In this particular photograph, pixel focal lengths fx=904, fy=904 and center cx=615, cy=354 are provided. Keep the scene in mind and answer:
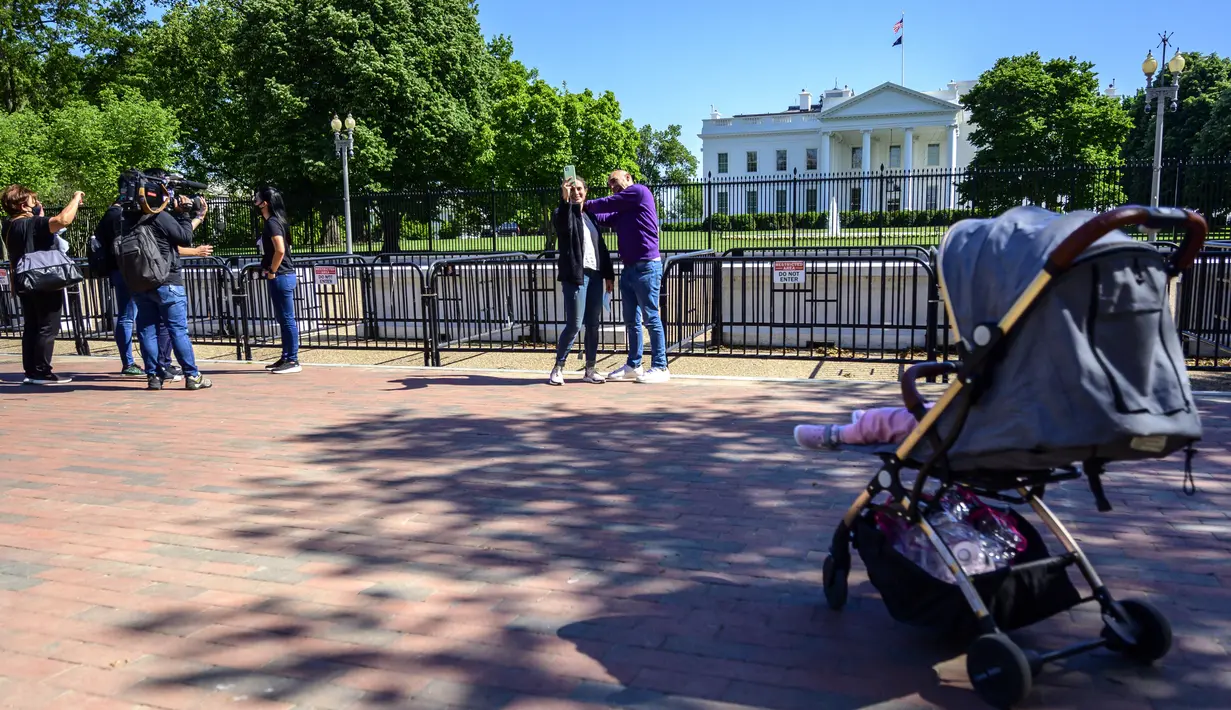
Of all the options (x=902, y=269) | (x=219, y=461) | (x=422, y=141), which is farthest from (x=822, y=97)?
(x=219, y=461)

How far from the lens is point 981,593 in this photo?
9.92ft

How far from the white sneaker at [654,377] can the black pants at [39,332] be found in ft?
20.0

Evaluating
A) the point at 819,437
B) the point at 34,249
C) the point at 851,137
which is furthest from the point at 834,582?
the point at 851,137

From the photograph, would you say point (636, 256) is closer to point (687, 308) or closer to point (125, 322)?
point (687, 308)

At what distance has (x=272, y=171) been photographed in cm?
3725

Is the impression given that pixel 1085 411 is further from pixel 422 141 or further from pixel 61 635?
pixel 422 141

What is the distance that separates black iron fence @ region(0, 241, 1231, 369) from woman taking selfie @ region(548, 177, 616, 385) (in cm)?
152

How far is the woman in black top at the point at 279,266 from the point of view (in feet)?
30.7

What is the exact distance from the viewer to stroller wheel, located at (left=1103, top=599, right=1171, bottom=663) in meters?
3.06

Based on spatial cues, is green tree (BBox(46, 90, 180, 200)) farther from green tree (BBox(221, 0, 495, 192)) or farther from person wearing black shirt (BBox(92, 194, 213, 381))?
person wearing black shirt (BBox(92, 194, 213, 381))

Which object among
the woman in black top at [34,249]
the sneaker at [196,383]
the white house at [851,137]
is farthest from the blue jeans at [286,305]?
the white house at [851,137]

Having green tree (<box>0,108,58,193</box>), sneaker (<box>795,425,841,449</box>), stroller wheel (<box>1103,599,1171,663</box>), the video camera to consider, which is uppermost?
green tree (<box>0,108,58,193</box>)

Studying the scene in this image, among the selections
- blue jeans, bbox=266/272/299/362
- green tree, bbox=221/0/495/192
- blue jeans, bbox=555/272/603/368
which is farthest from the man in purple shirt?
green tree, bbox=221/0/495/192

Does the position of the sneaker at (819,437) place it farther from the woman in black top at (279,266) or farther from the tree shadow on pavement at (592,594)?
the woman in black top at (279,266)
